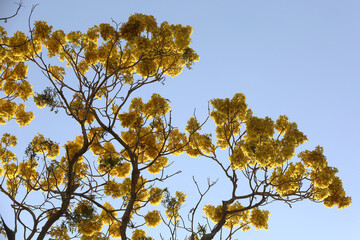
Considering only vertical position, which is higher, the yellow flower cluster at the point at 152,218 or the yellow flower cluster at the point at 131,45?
the yellow flower cluster at the point at 131,45

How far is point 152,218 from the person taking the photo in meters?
8.49

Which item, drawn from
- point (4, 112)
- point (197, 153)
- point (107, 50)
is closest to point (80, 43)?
point (107, 50)

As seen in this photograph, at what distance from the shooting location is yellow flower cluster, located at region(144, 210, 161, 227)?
8492 millimetres

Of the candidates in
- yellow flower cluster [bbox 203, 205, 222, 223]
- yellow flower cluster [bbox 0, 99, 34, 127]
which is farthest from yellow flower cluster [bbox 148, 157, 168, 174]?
yellow flower cluster [bbox 0, 99, 34, 127]

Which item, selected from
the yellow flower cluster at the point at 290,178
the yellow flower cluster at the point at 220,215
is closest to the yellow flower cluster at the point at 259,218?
the yellow flower cluster at the point at 220,215

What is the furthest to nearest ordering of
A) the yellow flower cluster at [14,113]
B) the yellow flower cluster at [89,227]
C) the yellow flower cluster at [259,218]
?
the yellow flower cluster at [14,113] < the yellow flower cluster at [259,218] < the yellow flower cluster at [89,227]

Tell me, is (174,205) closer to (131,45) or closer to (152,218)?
(152,218)

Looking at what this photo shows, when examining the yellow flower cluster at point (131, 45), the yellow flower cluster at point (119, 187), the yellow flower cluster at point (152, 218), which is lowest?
the yellow flower cluster at point (152, 218)

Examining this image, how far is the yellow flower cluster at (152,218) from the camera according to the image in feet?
27.9

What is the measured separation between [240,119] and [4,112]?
692 cm

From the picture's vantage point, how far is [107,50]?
320 inches

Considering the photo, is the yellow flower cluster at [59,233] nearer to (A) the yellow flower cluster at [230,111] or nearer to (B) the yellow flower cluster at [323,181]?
(A) the yellow flower cluster at [230,111]

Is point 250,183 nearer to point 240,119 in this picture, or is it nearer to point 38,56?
point 240,119

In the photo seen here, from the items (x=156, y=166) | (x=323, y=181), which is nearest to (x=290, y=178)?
(x=323, y=181)
